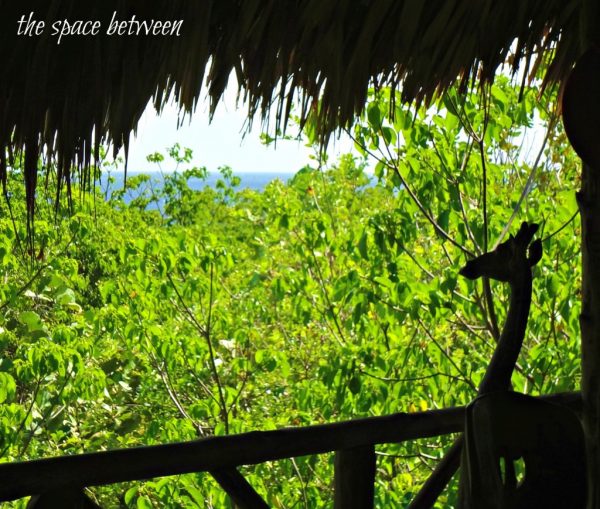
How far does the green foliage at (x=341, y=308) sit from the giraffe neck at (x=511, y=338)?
1.01 metres

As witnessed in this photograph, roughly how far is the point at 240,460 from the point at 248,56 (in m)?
0.87

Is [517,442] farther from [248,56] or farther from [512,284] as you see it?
[248,56]

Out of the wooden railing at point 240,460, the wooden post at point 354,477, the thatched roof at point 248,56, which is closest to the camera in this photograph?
the wooden railing at point 240,460

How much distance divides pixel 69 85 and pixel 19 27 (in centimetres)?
14

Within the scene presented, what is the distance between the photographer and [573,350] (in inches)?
117

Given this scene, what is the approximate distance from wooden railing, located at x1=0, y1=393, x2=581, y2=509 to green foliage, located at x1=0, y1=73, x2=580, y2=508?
96 cm

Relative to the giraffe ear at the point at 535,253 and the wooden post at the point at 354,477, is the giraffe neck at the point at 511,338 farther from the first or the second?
the wooden post at the point at 354,477

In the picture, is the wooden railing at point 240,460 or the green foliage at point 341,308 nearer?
the wooden railing at point 240,460

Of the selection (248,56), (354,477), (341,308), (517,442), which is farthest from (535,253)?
(341,308)

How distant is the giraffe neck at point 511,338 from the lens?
127 cm

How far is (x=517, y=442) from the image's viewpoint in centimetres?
122

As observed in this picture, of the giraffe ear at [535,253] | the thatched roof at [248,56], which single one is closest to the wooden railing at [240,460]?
the giraffe ear at [535,253]

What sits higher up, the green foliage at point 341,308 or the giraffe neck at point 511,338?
the green foliage at point 341,308

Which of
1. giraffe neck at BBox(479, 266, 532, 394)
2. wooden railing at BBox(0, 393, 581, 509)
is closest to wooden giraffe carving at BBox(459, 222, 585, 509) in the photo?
giraffe neck at BBox(479, 266, 532, 394)
